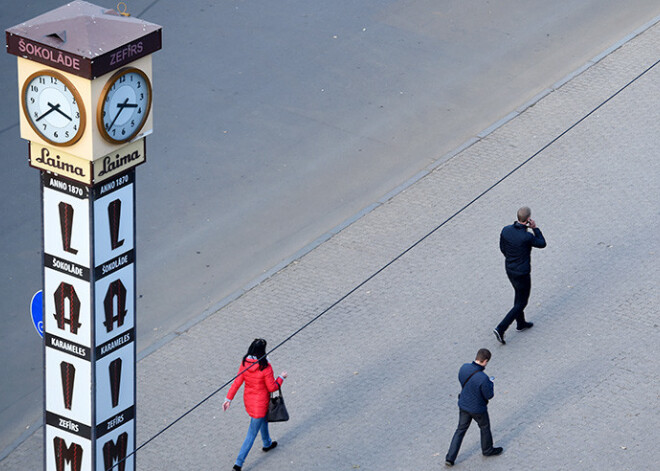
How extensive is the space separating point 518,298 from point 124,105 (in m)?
6.52

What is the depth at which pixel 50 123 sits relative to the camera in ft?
33.1

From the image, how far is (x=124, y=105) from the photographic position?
33.3ft

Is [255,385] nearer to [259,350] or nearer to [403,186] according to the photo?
[259,350]

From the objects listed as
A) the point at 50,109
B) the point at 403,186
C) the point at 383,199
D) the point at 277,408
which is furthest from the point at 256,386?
the point at 403,186

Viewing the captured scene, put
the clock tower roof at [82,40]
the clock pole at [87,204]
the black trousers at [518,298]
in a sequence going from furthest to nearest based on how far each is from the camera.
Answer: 1. the black trousers at [518,298]
2. the clock pole at [87,204]
3. the clock tower roof at [82,40]

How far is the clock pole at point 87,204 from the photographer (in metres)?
9.83

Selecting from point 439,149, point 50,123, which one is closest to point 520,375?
point 439,149

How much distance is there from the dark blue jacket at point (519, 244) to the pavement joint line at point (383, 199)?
3282 millimetres

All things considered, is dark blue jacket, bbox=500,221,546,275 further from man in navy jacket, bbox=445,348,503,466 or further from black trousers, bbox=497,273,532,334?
man in navy jacket, bbox=445,348,503,466

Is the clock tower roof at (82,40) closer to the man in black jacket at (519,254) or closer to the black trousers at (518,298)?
the man in black jacket at (519,254)

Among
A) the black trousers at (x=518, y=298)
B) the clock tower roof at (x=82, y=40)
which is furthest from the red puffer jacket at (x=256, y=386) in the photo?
the clock tower roof at (x=82, y=40)

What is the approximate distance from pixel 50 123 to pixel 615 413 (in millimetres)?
7252

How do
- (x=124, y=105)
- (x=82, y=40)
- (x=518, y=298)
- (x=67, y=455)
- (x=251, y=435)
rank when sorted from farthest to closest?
1. (x=518, y=298)
2. (x=251, y=435)
3. (x=67, y=455)
4. (x=124, y=105)
5. (x=82, y=40)

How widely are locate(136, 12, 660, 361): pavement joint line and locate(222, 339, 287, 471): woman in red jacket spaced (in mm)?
2560
